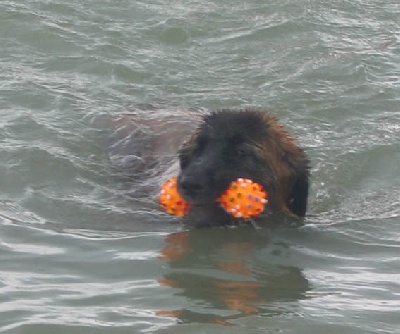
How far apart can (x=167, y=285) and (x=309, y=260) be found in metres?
1.15

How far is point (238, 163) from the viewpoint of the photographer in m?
7.34

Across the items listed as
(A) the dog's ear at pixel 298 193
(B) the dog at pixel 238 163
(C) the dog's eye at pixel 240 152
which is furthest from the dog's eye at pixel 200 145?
(A) the dog's ear at pixel 298 193

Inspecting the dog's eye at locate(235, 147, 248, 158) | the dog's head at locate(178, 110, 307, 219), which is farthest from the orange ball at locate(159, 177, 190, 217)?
the dog's eye at locate(235, 147, 248, 158)

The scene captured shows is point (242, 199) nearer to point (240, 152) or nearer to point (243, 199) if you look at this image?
point (243, 199)

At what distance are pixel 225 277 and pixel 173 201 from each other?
1.10 m

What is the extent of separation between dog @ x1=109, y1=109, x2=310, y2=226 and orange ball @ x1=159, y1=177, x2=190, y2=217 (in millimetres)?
65

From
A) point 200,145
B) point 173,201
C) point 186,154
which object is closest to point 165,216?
point 173,201

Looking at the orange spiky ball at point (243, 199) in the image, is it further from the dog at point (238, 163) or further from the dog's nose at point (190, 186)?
the dog's nose at point (190, 186)

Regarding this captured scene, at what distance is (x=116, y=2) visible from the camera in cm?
1395

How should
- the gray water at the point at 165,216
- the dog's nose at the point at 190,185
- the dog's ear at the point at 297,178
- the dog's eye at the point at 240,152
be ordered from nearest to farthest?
1. the gray water at the point at 165,216
2. the dog's nose at the point at 190,185
3. the dog's eye at the point at 240,152
4. the dog's ear at the point at 297,178

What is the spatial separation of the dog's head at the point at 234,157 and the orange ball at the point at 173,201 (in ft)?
0.49

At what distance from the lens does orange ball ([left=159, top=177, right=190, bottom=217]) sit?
24.4ft

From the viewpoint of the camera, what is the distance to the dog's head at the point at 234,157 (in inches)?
285

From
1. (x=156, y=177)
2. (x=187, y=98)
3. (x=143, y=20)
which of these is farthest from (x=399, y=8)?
(x=156, y=177)
